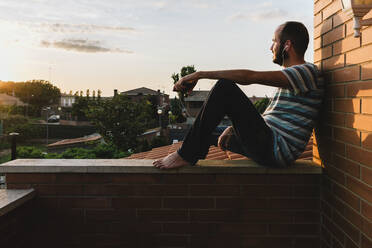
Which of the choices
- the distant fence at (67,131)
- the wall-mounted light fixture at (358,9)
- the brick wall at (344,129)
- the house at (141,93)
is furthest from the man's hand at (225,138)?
the house at (141,93)

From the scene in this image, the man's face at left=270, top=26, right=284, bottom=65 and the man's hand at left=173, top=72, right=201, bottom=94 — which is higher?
the man's face at left=270, top=26, right=284, bottom=65

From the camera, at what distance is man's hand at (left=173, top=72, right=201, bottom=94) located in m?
1.98

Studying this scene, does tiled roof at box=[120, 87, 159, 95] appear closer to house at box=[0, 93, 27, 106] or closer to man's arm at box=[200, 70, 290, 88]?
house at box=[0, 93, 27, 106]

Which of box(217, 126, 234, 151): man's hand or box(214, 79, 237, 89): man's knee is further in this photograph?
box(217, 126, 234, 151): man's hand

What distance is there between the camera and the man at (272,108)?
1.87m

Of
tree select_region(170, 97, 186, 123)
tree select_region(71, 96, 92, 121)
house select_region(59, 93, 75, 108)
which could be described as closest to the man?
tree select_region(170, 97, 186, 123)

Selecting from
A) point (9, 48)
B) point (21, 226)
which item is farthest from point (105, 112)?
point (21, 226)

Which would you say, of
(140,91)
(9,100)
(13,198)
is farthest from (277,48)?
(9,100)

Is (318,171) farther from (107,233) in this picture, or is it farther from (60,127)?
(60,127)

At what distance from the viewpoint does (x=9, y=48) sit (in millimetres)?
28406

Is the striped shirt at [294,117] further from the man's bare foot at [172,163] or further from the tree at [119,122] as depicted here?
the tree at [119,122]

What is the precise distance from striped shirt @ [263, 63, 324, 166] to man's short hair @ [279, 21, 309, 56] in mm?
179

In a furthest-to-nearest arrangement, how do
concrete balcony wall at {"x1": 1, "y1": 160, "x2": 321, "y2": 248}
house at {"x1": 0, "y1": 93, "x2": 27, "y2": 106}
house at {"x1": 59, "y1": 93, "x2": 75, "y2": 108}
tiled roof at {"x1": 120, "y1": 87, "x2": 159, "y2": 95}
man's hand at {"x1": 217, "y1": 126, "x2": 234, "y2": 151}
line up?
1. house at {"x1": 59, "y1": 93, "x2": 75, "y2": 108}
2. house at {"x1": 0, "y1": 93, "x2": 27, "y2": 106}
3. tiled roof at {"x1": 120, "y1": 87, "x2": 159, "y2": 95}
4. man's hand at {"x1": 217, "y1": 126, "x2": 234, "y2": 151}
5. concrete balcony wall at {"x1": 1, "y1": 160, "x2": 321, "y2": 248}

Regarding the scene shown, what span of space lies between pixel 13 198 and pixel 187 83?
1.26m
